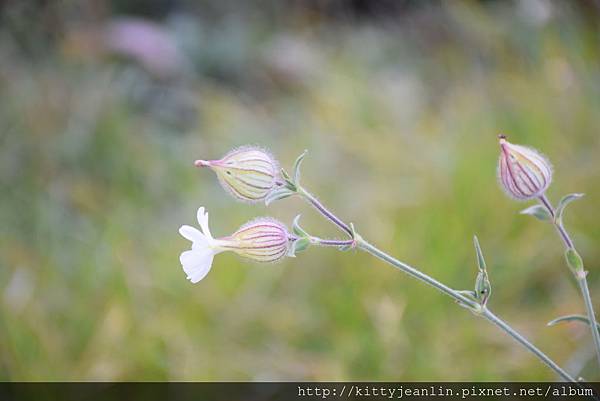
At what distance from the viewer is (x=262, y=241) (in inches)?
22.5

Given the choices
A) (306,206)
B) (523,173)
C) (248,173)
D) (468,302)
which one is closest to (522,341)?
(468,302)

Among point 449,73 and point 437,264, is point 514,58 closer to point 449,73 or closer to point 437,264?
point 449,73

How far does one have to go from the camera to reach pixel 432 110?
2.70 meters

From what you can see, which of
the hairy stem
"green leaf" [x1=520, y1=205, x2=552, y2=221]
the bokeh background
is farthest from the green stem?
the bokeh background

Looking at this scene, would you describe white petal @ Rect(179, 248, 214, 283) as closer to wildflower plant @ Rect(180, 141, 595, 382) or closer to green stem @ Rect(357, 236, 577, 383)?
wildflower plant @ Rect(180, 141, 595, 382)

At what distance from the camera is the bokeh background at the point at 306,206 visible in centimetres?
152

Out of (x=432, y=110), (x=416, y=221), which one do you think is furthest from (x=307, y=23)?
(x=416, y=221)

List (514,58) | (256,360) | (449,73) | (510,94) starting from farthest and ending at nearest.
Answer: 1. (449,73)
2. (514,58)
3. (510,94)
4. (256,360)

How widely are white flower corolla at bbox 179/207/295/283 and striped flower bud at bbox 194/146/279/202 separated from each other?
28 mm

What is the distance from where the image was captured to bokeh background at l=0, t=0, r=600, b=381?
1.52 metres

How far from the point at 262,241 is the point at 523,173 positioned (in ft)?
0.75

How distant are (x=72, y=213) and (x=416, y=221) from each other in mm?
1192

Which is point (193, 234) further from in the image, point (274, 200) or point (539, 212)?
point (539, 212)

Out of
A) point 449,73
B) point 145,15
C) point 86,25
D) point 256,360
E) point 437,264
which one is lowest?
point 256,360
